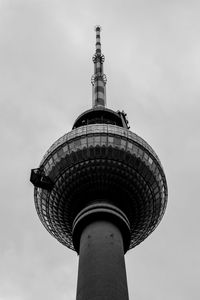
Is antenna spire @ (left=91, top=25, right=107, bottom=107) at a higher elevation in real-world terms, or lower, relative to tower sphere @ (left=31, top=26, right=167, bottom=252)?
higher

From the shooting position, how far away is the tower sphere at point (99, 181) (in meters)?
40.2

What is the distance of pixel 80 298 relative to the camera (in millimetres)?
33125

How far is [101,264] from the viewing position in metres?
34.5

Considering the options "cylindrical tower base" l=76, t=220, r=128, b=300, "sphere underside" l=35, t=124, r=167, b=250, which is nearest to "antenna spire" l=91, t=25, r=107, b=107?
"sphere underside" l=35, t=124, r=167, b=250

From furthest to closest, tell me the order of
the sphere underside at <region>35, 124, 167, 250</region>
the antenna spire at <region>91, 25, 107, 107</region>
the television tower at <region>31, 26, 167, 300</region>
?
the antenna spire at <region>91, 25, 107, 107</region>
the sphere underside at <region>35, 124, 167, 250</region>
the television tower at <region>31, 26, 167, 300</region>

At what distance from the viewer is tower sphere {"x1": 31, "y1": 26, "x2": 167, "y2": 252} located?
40.2 meters

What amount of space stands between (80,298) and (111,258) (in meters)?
3.72

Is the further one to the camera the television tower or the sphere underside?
the sphere underside

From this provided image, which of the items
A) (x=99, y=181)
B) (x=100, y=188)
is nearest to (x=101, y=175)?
(x=99, y=181)

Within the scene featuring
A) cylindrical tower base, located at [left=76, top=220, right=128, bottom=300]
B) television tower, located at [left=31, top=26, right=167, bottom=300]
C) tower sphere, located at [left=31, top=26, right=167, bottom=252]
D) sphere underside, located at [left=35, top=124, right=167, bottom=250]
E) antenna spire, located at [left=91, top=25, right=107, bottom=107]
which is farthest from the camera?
antenna spire, located at [left=91, top=25, right=107, bottom=107]

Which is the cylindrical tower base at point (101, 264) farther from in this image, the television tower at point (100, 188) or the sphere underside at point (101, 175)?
the sphere underside at point (101, 175)

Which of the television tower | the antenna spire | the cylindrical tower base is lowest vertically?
the cylindrical tower base

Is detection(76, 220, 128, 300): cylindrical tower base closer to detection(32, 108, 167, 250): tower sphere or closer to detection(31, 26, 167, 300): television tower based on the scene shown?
detection(31, 26, 167, 300): television tower

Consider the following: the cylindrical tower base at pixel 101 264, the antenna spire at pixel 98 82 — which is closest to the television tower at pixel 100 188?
the cylindrical tower base at pixel 101 264
